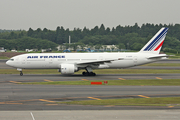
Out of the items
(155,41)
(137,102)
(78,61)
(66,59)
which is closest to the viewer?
(137,102)

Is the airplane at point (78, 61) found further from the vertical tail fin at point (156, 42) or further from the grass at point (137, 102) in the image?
the grass at point (137, 102)

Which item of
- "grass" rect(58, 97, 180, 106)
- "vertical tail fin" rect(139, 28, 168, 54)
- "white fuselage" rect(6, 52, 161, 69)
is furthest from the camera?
"vertical tail fin" rect(139, 28, 168, 54)

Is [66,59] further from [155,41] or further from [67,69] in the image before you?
[155,41]

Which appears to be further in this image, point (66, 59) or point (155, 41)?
point (155, 41)

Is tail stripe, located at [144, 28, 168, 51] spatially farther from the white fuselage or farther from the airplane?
the white fuselage

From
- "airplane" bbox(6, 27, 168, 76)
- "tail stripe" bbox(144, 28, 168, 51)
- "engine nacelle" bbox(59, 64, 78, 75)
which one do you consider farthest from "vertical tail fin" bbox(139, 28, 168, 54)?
"engine nacelle" bbox(59, 64, 78, 75)

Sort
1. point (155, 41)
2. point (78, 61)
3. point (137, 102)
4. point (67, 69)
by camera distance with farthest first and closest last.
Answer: point (155, 41) < point (78, 61) < point (67, 69) < point (137, 102)

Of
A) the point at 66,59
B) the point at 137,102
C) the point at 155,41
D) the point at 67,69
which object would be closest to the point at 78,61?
the point at 66,59

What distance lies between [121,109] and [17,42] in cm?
17791

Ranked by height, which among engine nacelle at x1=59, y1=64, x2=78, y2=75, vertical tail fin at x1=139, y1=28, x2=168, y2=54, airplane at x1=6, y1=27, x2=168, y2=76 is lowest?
engine nacelle at x1=59, y1=64, x2=78, y2=75

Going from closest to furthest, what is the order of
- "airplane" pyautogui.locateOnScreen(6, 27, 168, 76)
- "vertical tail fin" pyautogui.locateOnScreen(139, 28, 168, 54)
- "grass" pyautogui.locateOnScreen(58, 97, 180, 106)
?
"grass" pyautogui.locateOnScreen(58, 97, 180, 106)
"airplane" pyautogui.locateOnScreen(6, 27, 168, 76)
"vertical tail fin" pyautogui.locateOnScreen(139, 28, 168, 54)

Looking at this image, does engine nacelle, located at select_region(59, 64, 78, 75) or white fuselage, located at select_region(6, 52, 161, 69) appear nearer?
engine nacelle, located at select_region(59, 64, 78, 75)

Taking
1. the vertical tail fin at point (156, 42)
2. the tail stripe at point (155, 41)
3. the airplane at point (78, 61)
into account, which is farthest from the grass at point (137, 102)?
the tail stripe at point (155, 41)

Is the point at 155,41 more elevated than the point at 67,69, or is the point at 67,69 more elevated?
the point at 155,41
